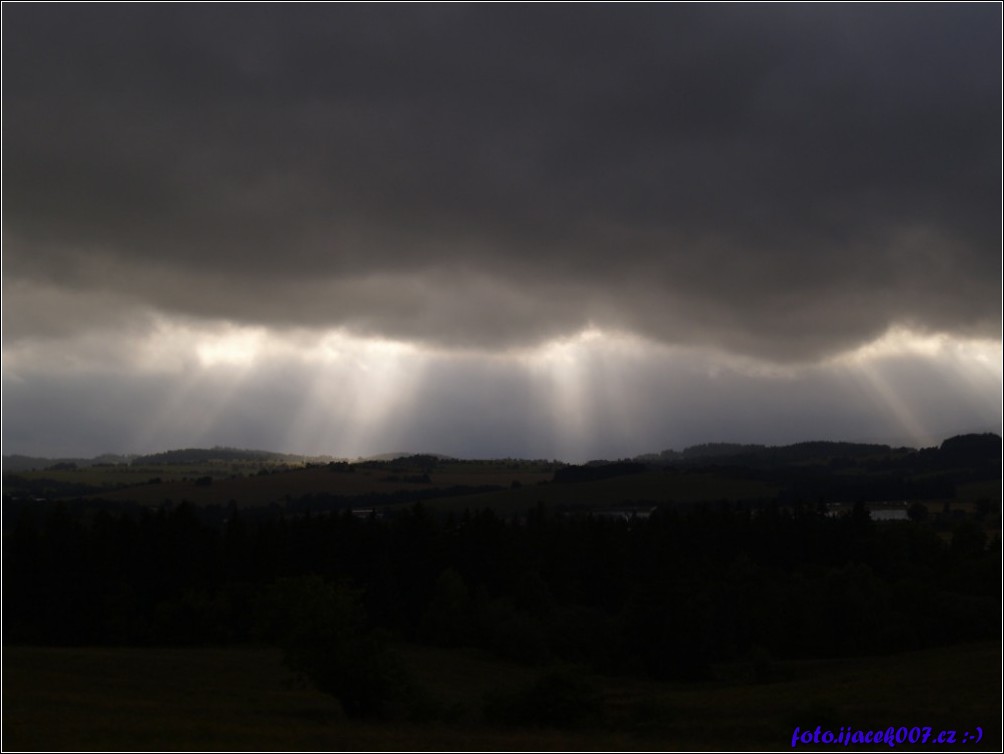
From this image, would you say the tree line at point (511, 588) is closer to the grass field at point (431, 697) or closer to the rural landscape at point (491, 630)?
the rural landscape at point (491, 630)

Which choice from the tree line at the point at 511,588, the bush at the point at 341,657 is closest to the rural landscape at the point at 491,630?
the bush at the point at 341,657

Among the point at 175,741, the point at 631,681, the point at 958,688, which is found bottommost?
the point at 631,681

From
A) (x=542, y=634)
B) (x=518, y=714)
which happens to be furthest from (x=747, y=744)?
(x=542, y=634)

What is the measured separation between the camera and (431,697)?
44.3m

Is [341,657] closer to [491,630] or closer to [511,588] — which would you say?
[491,630]

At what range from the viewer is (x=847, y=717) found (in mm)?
40875

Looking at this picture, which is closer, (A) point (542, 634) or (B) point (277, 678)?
(B) point (277, 678)

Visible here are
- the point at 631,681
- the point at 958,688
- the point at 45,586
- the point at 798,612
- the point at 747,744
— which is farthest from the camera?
the point at 798,612

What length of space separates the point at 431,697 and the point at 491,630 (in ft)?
143

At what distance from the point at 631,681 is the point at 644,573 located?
31281mm

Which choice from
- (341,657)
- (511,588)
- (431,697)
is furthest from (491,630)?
(341,657)

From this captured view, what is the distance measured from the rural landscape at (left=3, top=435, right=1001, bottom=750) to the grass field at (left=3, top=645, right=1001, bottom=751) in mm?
257

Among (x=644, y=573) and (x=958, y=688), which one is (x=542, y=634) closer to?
(x=644, y=573)

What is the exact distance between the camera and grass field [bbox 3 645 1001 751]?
32.7 meters
